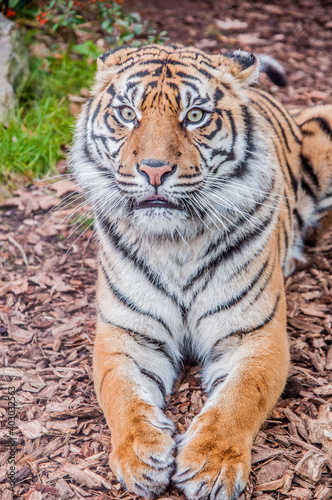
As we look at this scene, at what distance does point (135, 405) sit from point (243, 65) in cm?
173

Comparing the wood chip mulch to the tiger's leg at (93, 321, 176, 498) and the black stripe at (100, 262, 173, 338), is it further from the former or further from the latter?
the black stripe at (100, 262, 173, 338)

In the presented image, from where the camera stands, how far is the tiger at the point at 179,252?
8.05 feet

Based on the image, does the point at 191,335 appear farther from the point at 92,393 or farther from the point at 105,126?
the point at 105,126

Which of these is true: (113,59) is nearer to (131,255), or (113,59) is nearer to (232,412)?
(131,255)

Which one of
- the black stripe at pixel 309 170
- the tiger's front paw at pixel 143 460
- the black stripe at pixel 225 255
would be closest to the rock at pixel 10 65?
the black stripe at pixel 309 170

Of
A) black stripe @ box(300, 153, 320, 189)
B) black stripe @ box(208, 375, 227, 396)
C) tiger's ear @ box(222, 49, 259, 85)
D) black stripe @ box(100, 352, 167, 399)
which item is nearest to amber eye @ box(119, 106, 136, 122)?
tiger's ear @ box(222, 49, 259, 85)

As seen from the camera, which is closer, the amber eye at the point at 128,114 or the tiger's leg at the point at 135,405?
the tiger's leg at the point at 135,405

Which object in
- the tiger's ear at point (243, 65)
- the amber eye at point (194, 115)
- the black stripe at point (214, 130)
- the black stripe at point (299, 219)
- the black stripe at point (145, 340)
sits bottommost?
the black stripe at point (145, 340)

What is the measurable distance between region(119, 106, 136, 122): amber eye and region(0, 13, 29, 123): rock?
2.51 meters

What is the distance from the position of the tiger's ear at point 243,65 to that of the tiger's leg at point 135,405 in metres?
1.39

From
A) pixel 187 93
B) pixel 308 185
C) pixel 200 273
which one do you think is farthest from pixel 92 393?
pixel 308 185

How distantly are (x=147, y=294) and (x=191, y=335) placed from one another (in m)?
0.33

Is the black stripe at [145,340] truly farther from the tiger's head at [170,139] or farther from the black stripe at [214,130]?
the black stripe at [214,130]

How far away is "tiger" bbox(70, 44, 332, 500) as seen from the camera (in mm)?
2455
